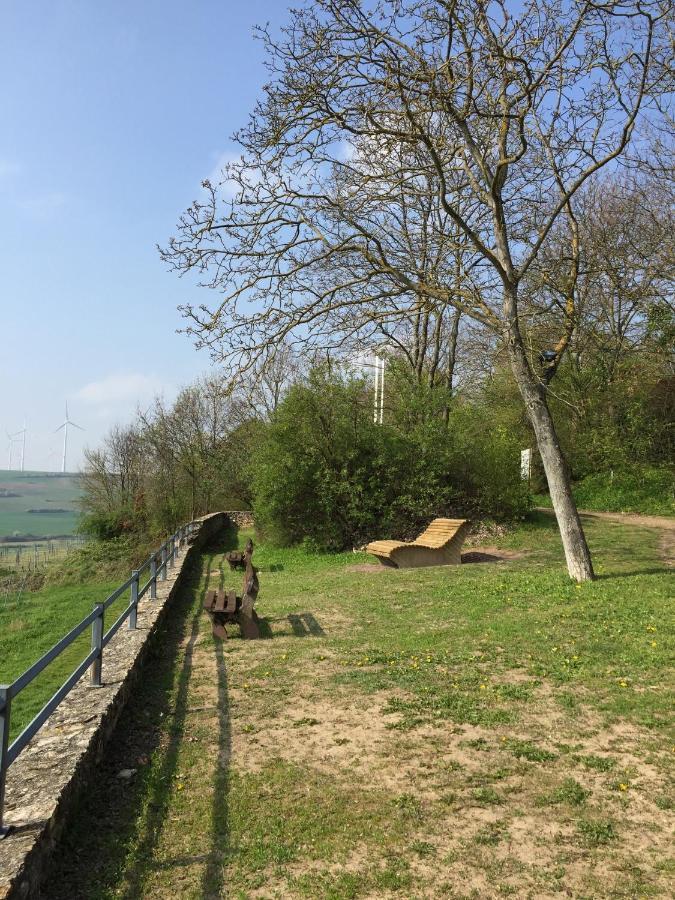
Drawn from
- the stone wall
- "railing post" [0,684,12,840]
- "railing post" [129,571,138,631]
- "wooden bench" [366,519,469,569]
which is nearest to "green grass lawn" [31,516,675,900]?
the stone wall

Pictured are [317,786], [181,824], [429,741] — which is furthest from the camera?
[429,741]

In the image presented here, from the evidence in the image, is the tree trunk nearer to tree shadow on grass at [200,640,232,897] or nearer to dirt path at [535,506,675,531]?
tree shadow on grass at [200,640,232,897]

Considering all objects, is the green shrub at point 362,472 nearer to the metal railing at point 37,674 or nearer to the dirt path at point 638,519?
the dirt path at point 638,519

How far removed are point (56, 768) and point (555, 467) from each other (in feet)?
26.3

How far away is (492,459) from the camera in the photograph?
58.0 ft

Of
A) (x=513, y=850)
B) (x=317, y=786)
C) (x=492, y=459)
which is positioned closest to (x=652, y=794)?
(x=513, y=850)

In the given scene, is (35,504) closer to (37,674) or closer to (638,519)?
(638,519)

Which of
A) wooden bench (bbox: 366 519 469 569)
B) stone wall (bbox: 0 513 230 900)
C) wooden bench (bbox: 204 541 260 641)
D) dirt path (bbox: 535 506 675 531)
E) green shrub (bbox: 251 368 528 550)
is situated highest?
green shrub (bbox: 251 368 528 550)

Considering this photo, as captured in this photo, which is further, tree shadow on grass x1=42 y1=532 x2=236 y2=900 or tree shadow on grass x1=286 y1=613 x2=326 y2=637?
tree shadow on grass x1=286 y1=613 x2=326 y2=637

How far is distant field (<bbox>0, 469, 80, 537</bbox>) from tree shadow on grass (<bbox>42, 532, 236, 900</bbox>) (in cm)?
3899

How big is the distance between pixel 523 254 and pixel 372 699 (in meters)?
11.8

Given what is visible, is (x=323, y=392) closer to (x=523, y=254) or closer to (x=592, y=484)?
(x=523, y=254)

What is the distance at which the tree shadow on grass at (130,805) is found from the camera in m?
3.29

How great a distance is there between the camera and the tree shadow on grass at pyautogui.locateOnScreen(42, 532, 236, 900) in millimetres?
3293
